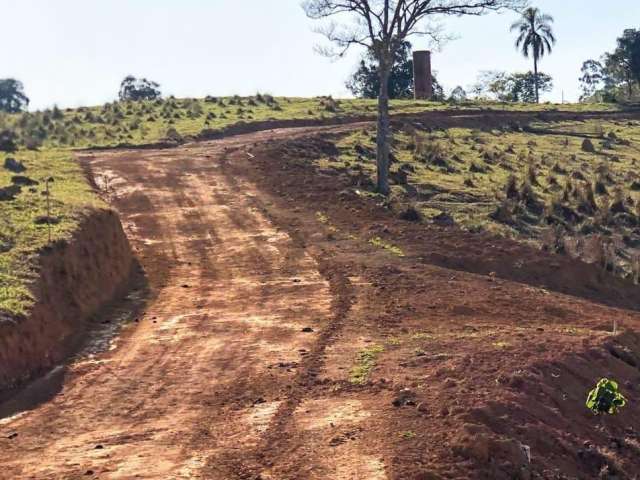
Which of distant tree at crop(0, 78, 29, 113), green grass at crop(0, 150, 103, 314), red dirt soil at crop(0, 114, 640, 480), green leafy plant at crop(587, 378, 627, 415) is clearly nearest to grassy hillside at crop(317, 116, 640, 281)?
red dirt soil at crop(0, 114, 640, 480)

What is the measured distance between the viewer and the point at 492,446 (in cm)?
821

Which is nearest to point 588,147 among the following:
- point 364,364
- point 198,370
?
point 364,364

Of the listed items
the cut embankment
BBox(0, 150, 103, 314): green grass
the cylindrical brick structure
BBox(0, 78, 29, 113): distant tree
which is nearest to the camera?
the cut embankment

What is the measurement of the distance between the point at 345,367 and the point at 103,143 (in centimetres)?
2710

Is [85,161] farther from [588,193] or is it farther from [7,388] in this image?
[7,388]

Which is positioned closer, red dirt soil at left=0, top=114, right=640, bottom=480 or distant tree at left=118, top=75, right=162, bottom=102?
red dirt soil at left=0, top=114, right=640, bottom=480

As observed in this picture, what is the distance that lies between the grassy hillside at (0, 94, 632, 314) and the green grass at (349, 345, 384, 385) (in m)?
4.43

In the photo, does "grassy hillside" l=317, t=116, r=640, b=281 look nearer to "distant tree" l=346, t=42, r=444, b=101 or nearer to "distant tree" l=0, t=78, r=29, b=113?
"distant tree" l=346, t=42, r=444, b=101

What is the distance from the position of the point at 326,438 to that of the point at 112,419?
2.36 meters

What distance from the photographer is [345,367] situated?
11.0m

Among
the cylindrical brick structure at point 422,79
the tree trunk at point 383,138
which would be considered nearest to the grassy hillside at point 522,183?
the tree trunk at point 383,138

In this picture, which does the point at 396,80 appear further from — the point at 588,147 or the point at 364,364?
the point at 364,364

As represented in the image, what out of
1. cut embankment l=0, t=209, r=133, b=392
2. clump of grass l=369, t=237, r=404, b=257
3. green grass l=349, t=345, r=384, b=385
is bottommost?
clump of grass l=369, t=237, r=404, b=257

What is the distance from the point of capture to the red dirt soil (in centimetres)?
825
